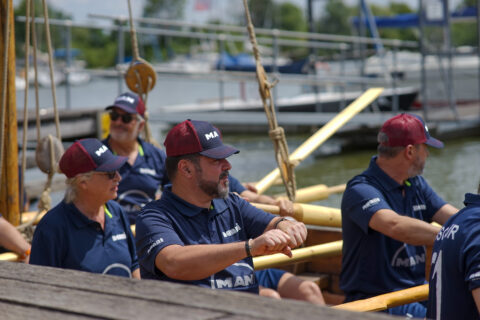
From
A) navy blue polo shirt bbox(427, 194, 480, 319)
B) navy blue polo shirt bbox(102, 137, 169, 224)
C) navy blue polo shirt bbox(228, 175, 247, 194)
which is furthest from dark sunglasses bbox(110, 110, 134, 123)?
navy blue polo shirt bbox(427, 194, 480, 319)

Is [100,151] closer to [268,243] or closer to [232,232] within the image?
[232,232]

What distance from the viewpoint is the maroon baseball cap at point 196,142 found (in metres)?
2.92

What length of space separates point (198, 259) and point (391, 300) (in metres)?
1.07

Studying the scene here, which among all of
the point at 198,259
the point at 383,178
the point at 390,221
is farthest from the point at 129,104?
the point at 198,259

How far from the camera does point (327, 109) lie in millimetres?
15859

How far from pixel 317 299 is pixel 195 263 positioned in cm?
165

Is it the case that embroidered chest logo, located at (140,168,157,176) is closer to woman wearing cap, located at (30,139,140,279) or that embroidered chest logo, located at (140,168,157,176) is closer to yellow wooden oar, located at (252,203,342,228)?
yellow wooden oar, located at (252,203,342,228)

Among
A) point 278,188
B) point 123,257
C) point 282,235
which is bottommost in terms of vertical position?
point 278,188

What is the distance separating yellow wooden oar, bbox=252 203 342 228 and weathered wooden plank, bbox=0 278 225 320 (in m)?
2.23

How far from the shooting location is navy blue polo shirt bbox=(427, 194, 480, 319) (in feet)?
7.70

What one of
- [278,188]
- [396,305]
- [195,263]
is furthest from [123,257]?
[278,188]

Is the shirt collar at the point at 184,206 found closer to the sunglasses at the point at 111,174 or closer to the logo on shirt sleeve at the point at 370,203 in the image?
the sunglasses at the point at 111,174

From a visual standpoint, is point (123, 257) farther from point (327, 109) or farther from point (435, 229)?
point (327, 109)

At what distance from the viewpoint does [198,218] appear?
2.93 m
